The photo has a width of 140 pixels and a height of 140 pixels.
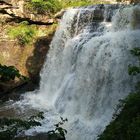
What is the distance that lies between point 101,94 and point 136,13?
11.8 feet

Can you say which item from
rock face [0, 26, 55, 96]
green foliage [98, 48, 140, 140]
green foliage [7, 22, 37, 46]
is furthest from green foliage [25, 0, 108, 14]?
green foliage [98, 48, 140, 140]

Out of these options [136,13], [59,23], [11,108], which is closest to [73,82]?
[11,108]

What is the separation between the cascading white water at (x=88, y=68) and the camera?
11133mm

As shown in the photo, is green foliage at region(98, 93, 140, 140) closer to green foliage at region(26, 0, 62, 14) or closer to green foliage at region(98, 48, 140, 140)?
green foliage at region(98, 48, 140, 140)

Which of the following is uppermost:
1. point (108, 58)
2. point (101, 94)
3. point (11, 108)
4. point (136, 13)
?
point (136, 13)

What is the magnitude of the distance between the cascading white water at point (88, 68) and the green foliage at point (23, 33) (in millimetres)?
1318

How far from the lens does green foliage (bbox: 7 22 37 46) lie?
1778 centimetres

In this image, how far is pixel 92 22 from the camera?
15.9m

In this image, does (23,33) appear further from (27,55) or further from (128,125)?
(128,125)

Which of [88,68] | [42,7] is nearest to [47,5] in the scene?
[42,7]

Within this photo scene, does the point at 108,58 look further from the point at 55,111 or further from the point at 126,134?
the point at 126,134

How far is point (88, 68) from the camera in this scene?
13.0 meters

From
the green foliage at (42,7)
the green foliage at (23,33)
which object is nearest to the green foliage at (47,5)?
the green foliage at (42,7)

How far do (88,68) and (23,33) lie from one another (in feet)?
19.2
